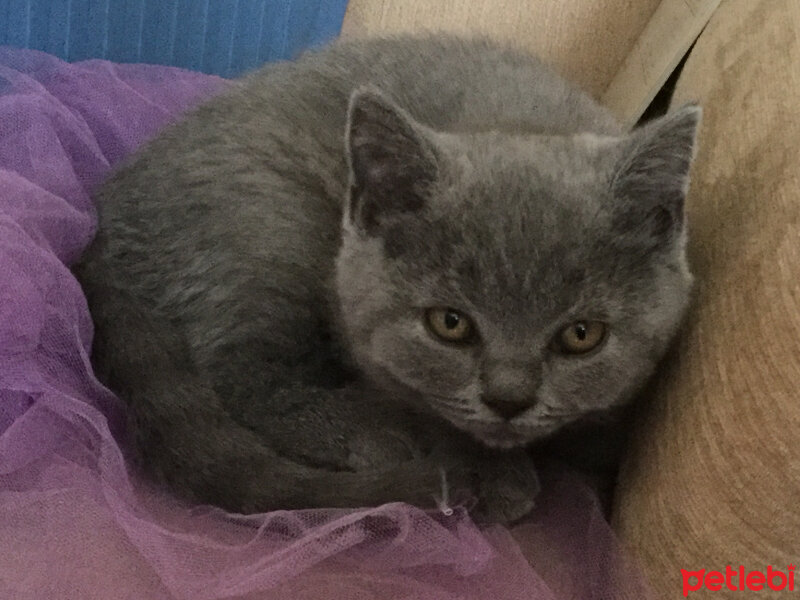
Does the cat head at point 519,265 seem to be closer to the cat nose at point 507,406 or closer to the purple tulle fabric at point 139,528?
the cat nose at point 507,406

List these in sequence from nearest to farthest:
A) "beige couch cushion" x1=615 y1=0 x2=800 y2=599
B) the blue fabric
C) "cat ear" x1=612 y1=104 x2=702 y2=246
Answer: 1. "beige couch cushion" x1=615 y1=0 x2=800 y2=599
2. "cat ear" x1=612 y1=104 x2=702 y2=246
3. the blue fabric

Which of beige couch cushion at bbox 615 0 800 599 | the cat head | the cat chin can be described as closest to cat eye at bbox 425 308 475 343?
the cat head

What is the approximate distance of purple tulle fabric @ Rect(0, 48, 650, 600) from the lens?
73 centimetres

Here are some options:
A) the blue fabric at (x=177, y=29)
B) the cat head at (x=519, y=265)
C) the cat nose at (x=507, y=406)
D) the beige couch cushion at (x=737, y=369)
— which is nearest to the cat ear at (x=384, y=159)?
the cat head at (x=519, y=265)

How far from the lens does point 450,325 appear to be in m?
0.88

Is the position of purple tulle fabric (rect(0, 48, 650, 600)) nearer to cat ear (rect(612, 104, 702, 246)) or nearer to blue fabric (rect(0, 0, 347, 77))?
cat ear (rect(612, 104, 702, 246))

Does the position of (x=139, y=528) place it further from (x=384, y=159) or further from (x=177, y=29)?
(x=177, y=29)

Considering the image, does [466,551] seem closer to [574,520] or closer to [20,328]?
[574,520]

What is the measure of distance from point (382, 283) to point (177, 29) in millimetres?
936

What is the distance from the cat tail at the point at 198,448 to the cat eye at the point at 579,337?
178mm

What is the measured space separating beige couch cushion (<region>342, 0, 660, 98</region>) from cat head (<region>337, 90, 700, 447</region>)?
734mm

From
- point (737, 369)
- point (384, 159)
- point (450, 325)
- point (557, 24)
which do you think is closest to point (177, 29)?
point (557, 24)

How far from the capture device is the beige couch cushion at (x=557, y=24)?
1563mm

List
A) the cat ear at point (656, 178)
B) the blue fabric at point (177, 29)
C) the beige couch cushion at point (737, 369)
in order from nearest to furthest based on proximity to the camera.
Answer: the beige couch cushion at point (737, 369)
the cat ear at point (656, 178)
the blue fabric at point (177, 29)
